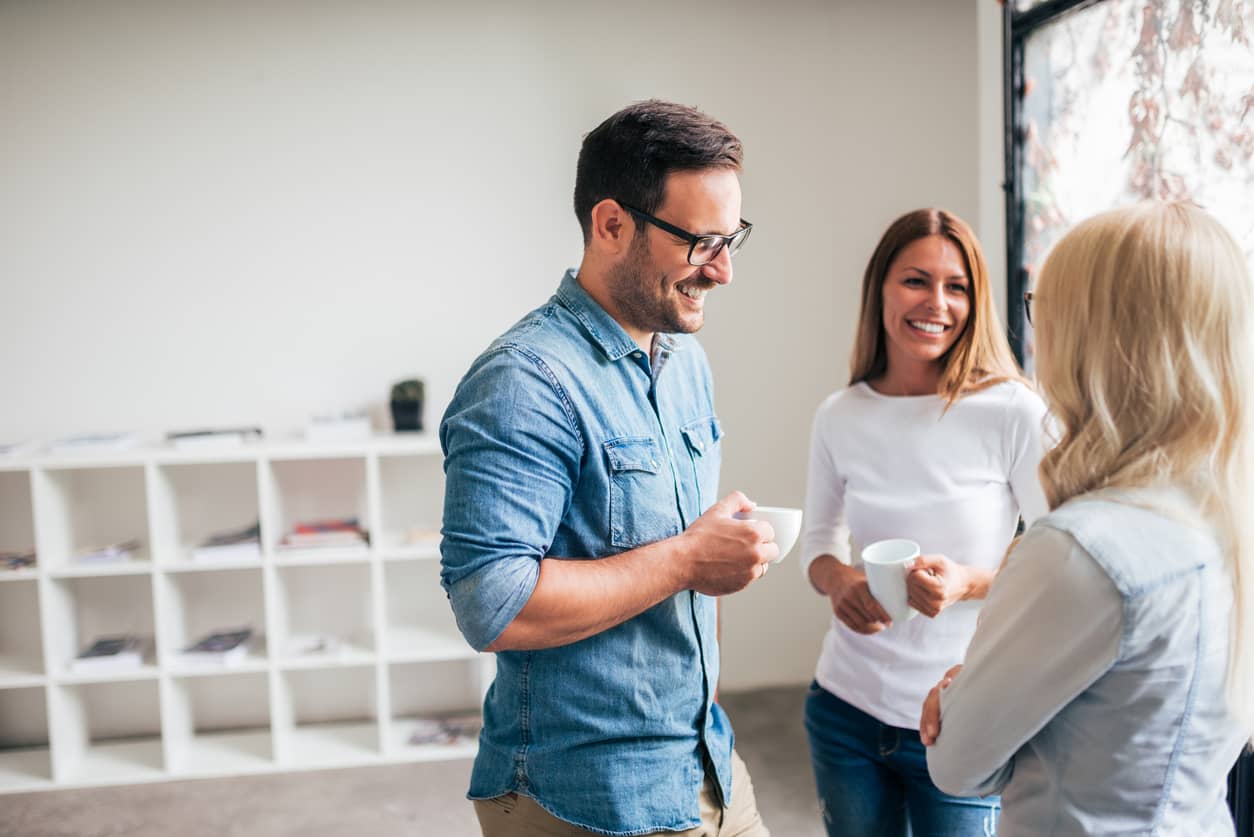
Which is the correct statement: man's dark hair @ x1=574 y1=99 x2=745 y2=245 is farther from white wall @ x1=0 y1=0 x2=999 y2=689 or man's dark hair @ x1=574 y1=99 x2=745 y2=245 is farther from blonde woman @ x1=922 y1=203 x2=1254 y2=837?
white wall @ x1=0 y1=0 x2=999 y2=689

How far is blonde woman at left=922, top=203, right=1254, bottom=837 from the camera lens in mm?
872

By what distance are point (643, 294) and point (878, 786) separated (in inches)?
36.4

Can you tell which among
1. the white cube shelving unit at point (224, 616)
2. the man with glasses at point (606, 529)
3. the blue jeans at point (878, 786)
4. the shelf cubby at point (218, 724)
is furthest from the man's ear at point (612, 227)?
the shelf cubby at point (218, 724)

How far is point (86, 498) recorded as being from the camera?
11.1 feet

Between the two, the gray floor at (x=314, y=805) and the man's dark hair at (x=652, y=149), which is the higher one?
the man's dark hair at (x=652, y=149)

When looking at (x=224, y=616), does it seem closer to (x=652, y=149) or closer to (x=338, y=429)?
(x=338, y=429)

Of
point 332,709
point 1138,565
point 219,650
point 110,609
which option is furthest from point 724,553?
point 110,609

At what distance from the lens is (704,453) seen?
4.67 ft

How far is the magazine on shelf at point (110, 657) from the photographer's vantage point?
123 inches

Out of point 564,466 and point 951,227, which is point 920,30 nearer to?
point 951,227

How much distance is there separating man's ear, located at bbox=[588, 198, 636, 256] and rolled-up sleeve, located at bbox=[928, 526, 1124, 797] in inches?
25.2

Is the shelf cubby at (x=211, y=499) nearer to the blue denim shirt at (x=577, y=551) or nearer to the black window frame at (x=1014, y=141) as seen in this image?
the blue denim shirt at (x=577, y=551)

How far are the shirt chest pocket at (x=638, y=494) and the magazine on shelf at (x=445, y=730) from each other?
7.73ft

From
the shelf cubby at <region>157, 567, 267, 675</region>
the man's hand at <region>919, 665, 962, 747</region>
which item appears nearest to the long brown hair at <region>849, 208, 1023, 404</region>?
the man's hand at <region>919, 665, 962, 747</region>
